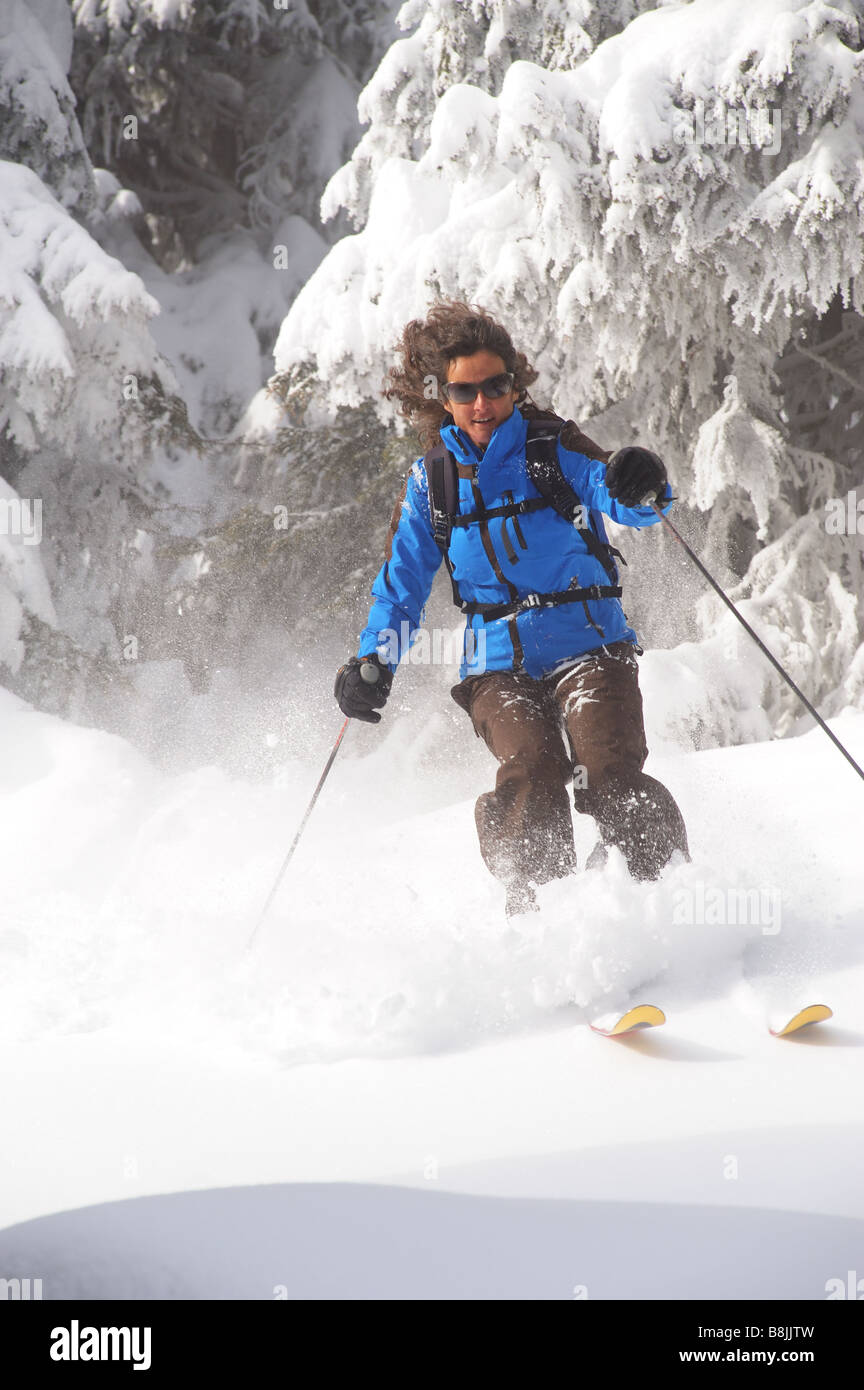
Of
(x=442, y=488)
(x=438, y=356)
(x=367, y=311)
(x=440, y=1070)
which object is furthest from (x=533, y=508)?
(x=367, y=311)

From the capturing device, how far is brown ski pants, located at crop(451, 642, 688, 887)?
296 centimetres

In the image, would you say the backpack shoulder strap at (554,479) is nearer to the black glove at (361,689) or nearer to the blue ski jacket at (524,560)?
the blue ski jacket at (524,560)

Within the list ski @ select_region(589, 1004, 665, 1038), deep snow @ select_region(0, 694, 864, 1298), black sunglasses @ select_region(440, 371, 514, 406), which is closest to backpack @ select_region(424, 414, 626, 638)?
black sunglasses @ select_region(440, 371, 514, 406)

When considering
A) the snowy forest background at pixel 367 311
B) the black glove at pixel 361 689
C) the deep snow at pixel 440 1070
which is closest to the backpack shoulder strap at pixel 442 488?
the black glove at pixel 361 689

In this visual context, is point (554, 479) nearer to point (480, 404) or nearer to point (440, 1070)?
point (480, 404)

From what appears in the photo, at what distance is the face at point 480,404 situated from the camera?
3135 mm

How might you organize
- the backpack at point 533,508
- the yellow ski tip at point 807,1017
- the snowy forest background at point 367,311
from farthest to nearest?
the snowy forest background at point 367,311, the backpack at point 533,508, the yellow ski tip at point 807,1017

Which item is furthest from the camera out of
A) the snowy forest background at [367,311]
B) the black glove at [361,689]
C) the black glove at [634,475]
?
the snowy forest background at [367,311]

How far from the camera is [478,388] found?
314 cm

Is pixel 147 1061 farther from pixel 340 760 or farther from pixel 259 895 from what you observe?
pixel 340 760

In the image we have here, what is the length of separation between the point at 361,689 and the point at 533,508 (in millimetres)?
751

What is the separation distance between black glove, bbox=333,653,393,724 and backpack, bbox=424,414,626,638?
1.18ft
